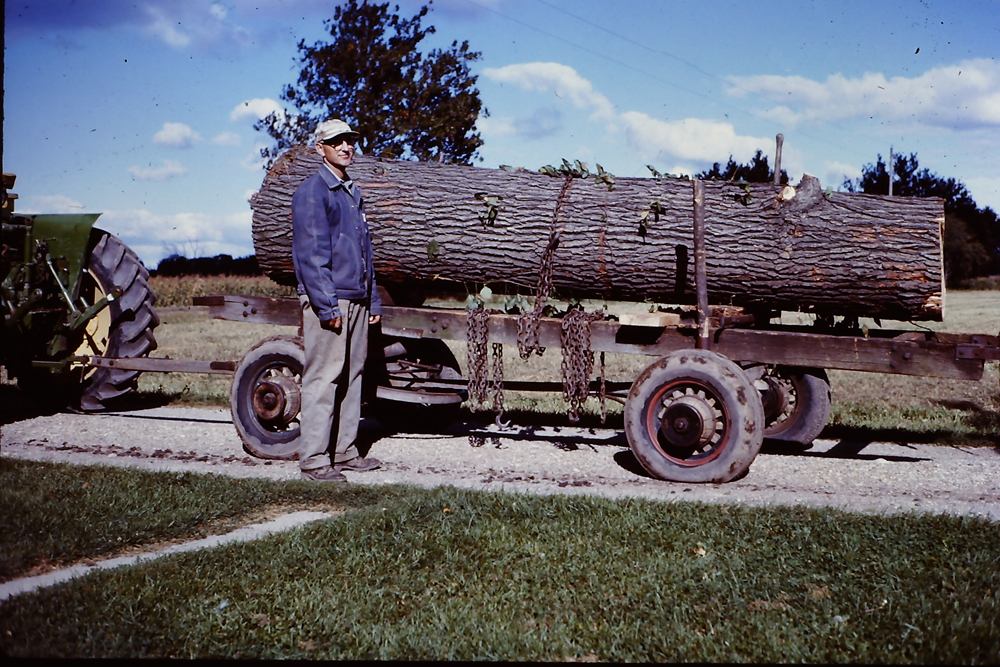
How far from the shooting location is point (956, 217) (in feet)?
155

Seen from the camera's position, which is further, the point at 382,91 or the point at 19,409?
the point at 382,91

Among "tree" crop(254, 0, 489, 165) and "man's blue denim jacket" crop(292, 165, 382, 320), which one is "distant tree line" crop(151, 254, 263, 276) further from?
"man's blue denim jacket" crop(292, 165, 382, 320)

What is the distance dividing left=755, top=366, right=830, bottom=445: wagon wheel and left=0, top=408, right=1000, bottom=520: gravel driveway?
0.19 metres

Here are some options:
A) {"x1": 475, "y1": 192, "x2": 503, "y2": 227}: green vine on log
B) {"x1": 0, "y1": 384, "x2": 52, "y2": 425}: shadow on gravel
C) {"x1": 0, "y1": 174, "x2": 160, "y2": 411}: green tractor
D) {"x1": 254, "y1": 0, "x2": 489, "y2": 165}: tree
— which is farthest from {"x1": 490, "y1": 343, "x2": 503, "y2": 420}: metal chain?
{"x1": 254, "y1": 0, "x2": 489, "y2": 165}: tree

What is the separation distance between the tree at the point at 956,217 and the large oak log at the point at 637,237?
39810 millimetres

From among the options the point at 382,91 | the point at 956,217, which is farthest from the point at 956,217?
the point at 382,91

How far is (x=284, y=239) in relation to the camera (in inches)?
272

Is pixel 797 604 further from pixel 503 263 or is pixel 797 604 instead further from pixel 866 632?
pixel 503 263

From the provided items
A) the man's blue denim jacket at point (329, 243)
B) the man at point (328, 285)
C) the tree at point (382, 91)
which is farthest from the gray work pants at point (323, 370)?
the tree at point (382, 91)

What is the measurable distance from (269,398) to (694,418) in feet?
10.0

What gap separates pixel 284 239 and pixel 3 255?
2744mm

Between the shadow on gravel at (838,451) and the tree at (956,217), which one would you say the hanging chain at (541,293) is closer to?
the shadow on gravel at (838,451)

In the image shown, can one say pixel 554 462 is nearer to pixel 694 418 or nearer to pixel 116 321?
pixel 694 418

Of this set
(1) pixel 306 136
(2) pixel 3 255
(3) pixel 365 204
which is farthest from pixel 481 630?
(1) pixel 306 136
